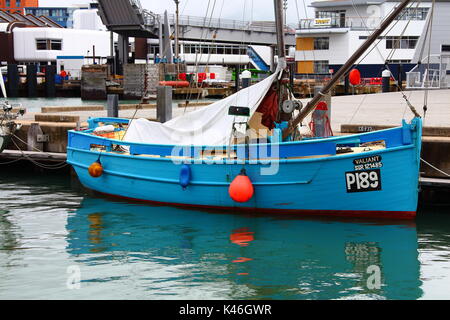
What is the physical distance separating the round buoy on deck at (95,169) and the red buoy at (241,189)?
13.6 ft

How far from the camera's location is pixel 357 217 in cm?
1409

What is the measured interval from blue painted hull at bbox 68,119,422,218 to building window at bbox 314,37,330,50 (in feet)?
159

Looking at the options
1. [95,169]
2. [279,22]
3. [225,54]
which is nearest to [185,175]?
[95,169]

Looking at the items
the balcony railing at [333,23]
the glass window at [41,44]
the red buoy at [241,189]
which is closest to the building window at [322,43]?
the balcony railing at [333,23]

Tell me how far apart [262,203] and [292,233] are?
1322 mm

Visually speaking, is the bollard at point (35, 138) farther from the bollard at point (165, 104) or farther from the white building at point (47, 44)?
the white building at point (47, 44)

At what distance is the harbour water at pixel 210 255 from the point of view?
10133 mm

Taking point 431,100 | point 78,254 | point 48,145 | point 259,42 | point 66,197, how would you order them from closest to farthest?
point 78,254 → point 66,197 → point 48,145 → point 431,100 → point 259,42

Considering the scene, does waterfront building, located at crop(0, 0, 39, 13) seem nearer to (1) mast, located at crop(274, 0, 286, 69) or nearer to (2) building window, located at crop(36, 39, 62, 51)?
(2) building window, located at crop(36, 39, 62, 51)

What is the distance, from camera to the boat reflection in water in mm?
10195
